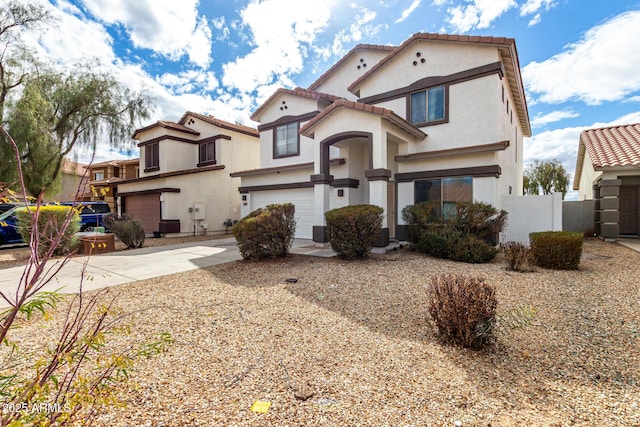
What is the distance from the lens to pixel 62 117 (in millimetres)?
16203

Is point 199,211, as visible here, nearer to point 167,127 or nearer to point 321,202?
point 167,127

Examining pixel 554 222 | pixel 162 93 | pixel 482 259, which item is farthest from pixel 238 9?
pixel 554 222

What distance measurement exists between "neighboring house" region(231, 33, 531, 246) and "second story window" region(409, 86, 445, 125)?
38 millimetres

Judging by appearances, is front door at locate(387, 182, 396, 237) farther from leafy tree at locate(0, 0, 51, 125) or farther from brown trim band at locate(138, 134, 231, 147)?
leafy tree at locate(0, 0, 51, 125)

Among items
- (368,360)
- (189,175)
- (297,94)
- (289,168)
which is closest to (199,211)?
(189,175)

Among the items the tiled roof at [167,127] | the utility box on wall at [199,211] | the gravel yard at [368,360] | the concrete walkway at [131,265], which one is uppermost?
the tiled roof at [167,127]

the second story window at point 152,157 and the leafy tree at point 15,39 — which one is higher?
the leafy tree at point 15,39

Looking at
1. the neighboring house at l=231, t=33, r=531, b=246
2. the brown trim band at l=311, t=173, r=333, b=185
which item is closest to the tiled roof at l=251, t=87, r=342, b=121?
the neighboring house at l=231, t=33, r=531, b=246

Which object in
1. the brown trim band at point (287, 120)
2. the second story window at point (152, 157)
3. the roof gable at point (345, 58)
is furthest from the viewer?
the second story window at point (152, 157)

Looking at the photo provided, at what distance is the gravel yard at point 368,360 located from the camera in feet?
8.26

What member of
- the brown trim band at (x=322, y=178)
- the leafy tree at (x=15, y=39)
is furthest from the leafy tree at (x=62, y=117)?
the brown trim band at (x=322, y=178)

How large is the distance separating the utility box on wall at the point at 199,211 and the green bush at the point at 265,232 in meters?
9.66

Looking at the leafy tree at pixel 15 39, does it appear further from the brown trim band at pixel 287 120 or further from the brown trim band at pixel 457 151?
the brown trim band at pixel 457 151

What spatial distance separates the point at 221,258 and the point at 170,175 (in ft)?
30.9
